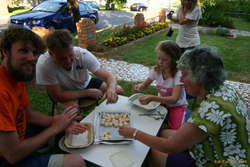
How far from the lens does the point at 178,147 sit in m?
1.46

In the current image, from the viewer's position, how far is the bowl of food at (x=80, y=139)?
63.1 inches

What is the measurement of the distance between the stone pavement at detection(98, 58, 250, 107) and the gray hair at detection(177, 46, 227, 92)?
3.33 meters

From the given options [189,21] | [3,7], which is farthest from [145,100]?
[3,7]

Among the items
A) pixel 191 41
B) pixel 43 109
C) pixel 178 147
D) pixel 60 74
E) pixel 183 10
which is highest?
pixel 183 10

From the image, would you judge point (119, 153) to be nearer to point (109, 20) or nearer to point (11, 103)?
point (11, 103)

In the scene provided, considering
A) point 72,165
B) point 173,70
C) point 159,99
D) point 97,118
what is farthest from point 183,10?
point 72,165

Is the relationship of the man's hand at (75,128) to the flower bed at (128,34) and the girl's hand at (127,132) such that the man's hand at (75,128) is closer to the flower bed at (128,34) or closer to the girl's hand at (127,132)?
the girl's hand at (127,132)

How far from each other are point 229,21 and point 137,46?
693cm

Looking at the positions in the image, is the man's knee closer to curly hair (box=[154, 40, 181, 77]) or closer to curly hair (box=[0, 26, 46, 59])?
curly hair (box=[0, 26, 46, 59])

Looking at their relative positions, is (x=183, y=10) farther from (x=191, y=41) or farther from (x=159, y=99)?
(x=159, y=99)

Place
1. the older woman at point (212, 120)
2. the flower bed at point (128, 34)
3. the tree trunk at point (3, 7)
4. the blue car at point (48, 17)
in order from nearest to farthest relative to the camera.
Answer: the older woman at point (212, 120) → the flower bed at point (128, 34) → the blue car at point (48, 17) → the tree trunk at point (3, 7)

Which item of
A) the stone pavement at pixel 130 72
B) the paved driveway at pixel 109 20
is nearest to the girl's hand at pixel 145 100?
the stone pavement at pixel 130 72

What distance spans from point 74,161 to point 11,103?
1.95ft

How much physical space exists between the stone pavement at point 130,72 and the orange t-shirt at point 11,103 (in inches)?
→ 132
